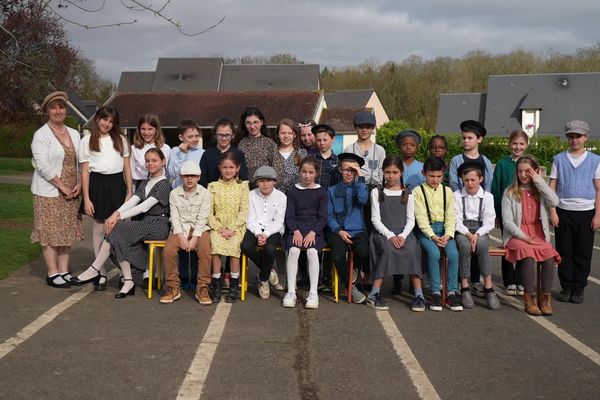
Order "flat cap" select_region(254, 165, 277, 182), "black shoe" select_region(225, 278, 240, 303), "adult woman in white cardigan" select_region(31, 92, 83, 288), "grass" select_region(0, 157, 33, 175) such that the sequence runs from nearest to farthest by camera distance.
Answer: "black shoe" select_region(225, 278, 240, 303)
"flat cap" select_region(254, 165, 277, 182)
"adult woman in white cardigan" select_region(31, 92, 83, 288)
"grass" select_region(0, 157, 33, 175)

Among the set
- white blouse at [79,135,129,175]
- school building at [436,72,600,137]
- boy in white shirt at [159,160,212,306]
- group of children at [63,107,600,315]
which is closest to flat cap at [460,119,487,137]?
group of children at [63,107,600,315]

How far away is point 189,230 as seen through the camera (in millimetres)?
6715

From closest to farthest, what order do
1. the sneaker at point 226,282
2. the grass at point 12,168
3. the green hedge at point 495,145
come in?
the sneaker at point 226,282
the green hedge at point 495,145
the grass at point 12,168

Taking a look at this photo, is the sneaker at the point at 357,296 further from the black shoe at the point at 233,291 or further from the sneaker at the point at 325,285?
the black shoe at the point at 233,291

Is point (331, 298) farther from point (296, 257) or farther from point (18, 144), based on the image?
point (18, 144)

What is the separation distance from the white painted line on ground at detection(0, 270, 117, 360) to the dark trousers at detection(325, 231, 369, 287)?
272cm

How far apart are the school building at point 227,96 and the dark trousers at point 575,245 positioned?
2658cm

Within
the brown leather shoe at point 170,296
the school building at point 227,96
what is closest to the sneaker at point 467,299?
the brown leather shoe at point 170,296

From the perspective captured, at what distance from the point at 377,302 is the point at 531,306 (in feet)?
5.05

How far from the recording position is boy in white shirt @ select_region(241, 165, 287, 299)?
668 centimetres

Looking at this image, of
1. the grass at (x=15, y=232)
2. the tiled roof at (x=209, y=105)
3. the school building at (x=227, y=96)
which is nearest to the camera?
the grass at (x=15, y=232)

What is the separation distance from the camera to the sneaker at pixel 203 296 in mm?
6410

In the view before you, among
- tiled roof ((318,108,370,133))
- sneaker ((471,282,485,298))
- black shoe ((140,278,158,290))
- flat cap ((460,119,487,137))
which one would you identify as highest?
tiled roof ((318,108,370,133))

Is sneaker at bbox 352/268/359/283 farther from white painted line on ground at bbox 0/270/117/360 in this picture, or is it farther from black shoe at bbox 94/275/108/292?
white painted line on ground at bbox 0/270/117/360
